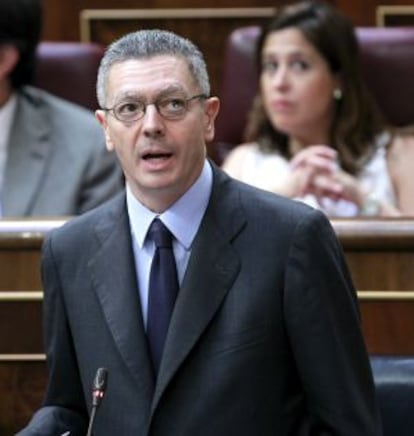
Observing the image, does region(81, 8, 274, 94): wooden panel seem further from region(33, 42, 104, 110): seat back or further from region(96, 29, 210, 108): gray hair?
region(96, 29, 210, 108): gray hair

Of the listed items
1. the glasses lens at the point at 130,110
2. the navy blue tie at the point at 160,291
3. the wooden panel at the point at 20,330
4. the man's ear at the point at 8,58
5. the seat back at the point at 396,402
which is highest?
the glasses lens at the point at 130,110

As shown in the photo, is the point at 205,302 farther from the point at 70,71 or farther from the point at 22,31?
the point at 70,71

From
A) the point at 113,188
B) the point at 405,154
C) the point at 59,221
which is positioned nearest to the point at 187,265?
the point at 59,221

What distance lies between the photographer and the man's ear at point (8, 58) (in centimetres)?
205

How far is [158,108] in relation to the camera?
3.77 feet

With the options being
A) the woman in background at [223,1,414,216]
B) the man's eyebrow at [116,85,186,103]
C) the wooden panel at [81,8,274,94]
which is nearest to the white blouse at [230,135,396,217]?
the woman in background at [223,1,414,216]

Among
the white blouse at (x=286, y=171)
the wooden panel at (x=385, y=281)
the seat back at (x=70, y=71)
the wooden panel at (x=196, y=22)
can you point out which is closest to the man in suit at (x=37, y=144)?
the seat back at (x=70, y=71)

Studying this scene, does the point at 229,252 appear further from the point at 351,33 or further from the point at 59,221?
the point at 351,33

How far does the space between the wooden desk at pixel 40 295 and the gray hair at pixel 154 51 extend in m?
0.45

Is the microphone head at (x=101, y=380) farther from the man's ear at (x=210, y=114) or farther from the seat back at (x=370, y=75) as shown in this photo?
the seat back at (x=370, y=75)

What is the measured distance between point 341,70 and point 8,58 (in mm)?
493

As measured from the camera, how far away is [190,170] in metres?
1.18

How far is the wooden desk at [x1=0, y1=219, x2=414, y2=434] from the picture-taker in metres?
1.57

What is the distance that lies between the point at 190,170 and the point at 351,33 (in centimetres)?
99
